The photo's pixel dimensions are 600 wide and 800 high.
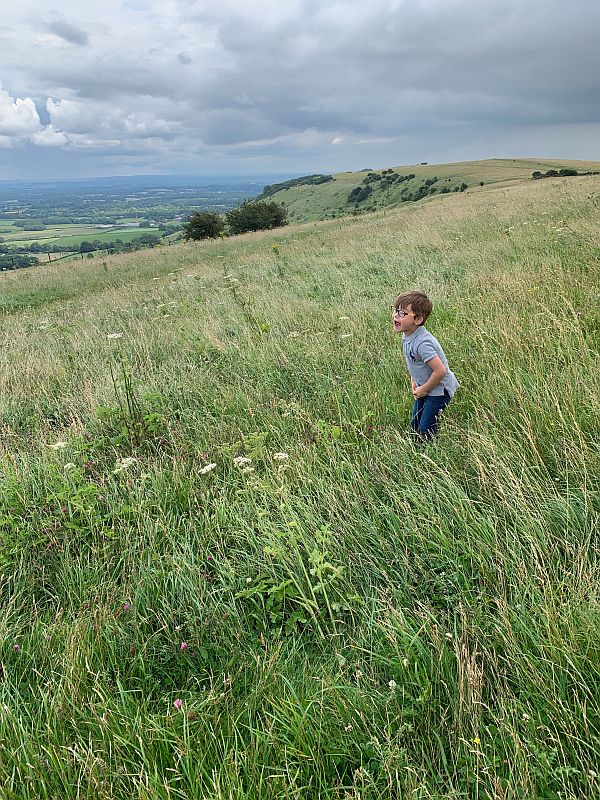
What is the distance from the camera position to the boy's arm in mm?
3445

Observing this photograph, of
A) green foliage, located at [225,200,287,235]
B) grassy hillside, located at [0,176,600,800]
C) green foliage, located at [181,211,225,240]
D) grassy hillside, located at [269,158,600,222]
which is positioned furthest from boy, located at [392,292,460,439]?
grassy hillside, located at [269,158,600,222]

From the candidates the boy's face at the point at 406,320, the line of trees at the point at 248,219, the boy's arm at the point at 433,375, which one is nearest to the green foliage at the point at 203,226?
the line of trees at the point at 248,219

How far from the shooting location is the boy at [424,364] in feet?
11.5

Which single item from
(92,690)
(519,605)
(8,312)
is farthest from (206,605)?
(8,312)

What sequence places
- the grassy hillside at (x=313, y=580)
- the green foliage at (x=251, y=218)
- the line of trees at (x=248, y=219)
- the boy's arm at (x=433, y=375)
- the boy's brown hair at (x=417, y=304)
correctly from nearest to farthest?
the grassy hillside at (x=313, y=580), the boy's arm at (x=433, y=375), the boy's brown hair at (x=417, y=304), the line of trees at (x=248, y=219), the green foliage at (x=251, y=218)

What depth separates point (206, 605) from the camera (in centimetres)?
228

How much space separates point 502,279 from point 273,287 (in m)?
4.68

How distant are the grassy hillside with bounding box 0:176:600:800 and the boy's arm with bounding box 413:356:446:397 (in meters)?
0.35

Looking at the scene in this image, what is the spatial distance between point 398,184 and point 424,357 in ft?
312

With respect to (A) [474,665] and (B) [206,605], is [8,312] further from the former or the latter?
(A) [474,665]

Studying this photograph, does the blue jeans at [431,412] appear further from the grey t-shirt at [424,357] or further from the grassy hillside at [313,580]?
the grassy hillside at [313,580]

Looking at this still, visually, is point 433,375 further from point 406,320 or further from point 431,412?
point 406,320

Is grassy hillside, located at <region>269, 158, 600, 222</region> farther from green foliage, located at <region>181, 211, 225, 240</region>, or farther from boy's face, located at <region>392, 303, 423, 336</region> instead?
boy's face, located at <region>392, 303, 423, 336</region>

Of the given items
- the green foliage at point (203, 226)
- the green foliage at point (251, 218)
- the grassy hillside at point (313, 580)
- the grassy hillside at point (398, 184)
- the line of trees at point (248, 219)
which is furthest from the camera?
the grassy hillside at point (398, 184)
